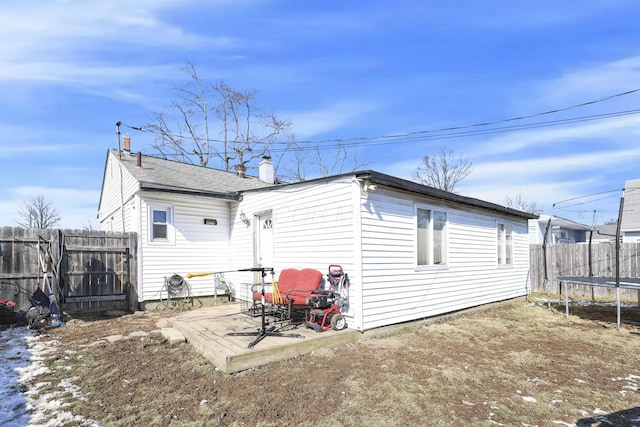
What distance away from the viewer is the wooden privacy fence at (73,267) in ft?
21.8

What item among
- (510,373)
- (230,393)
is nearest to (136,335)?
(230,393)

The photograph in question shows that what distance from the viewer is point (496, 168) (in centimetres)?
2420

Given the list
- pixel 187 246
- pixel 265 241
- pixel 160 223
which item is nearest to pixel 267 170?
pixel 187 246

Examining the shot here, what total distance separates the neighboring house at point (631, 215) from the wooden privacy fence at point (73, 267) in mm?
18837

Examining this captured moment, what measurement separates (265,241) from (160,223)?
278 centimetres

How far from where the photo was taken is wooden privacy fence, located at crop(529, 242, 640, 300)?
10.6 metres

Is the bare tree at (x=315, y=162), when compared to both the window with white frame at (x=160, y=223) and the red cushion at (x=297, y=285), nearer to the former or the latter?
the window with white frame at (x=160, y=223)

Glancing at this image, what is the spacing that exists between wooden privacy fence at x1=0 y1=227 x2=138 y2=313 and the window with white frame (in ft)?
1.54

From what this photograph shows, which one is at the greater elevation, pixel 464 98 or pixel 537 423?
pixel 464 98

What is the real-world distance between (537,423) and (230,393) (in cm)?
298

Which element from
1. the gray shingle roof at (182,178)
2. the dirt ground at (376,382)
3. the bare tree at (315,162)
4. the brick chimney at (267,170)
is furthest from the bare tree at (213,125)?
the dirt ground at (376,382)

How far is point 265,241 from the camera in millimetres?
8039

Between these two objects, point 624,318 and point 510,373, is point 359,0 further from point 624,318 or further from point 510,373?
point 624,318

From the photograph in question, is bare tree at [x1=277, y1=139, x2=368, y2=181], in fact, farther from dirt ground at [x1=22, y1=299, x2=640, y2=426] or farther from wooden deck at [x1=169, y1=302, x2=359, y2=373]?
dirt ground at [x1=22, y1=299, x2=640, y2=426]
